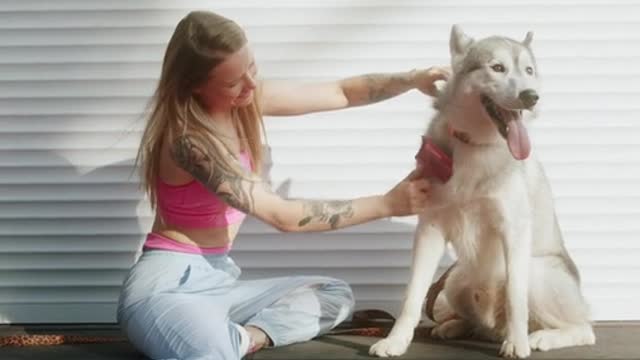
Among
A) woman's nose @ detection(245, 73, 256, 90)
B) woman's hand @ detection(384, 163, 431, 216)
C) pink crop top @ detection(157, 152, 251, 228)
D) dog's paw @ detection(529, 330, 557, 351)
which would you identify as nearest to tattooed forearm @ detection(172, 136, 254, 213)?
pink crop top @ detection(157, 152, 251, 228)

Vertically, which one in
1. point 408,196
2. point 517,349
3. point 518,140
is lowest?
point 517,349

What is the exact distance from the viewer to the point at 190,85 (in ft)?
10.7

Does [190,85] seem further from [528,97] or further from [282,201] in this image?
[528,97]

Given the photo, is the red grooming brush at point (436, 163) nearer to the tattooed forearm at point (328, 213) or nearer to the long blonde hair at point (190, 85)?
the tattooed forearm at point (328, 213)

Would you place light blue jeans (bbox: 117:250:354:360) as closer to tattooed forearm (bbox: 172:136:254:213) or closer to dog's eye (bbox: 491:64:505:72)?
tattooed forearm (bbox: 172:136:254:213)

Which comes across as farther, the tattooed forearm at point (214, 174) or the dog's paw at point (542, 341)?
the dog's paw at point (542, 341)

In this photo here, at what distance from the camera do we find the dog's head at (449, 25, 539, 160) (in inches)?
118

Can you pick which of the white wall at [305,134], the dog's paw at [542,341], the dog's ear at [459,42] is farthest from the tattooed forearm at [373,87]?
the dog's paw at [542,341]

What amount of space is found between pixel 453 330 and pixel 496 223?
→ 1.88ft

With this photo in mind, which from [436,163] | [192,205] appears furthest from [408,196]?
[192,205]

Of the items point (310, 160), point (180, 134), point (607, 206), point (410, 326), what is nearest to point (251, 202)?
point (180, 134)

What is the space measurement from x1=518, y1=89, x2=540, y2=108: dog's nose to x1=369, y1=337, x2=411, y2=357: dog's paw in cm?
91

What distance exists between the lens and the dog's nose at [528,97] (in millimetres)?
2941

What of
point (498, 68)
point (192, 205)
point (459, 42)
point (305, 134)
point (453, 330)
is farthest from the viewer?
point (305, 134)
